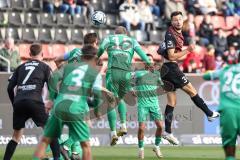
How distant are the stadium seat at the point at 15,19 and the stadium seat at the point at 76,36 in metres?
1.81

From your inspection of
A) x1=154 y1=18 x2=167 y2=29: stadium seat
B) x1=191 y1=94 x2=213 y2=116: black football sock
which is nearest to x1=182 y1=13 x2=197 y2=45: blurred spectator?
x1=154 y1=18 x2=167 y2=29: stadium seat

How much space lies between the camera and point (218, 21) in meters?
33.7

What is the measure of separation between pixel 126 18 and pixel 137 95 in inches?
423

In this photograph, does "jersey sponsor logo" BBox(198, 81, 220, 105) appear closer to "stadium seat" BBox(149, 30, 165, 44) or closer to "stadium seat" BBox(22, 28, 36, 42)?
"stadium seat" BBox(149, 30, 165, 44)

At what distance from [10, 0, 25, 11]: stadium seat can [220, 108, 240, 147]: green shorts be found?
17423 mm

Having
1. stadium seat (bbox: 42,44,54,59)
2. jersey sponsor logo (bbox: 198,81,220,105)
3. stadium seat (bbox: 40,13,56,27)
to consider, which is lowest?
jersey sponsor logo (bbox: 198,81,220,105)

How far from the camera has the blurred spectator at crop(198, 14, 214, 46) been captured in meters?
32.0

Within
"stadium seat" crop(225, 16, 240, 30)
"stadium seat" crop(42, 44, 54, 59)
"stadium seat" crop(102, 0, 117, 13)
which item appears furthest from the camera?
"stadium seat" crop(225, 16, 240, 30)

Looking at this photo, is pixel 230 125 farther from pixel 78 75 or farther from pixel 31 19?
pixel 31 19

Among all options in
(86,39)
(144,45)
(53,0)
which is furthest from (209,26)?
(86,39)

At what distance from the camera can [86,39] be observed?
16.5 metres

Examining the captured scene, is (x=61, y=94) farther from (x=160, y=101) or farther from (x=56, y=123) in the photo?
(x=160, y=101)

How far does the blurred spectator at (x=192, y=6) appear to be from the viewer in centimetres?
3294

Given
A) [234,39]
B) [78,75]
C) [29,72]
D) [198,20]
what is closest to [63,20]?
[198,20]
